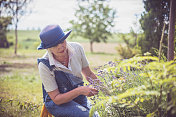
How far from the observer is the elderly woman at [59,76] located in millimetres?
2242

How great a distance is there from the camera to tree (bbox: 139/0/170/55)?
464 cm

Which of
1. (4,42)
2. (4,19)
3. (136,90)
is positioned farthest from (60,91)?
(4,42)

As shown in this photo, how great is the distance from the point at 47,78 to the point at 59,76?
0.63ft

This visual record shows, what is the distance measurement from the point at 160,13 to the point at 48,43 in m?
3.53

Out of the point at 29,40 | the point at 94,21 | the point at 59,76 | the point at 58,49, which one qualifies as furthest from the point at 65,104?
the point at 29,40

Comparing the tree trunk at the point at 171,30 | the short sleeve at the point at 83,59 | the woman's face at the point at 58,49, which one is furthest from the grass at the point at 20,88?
the tree trunk at the point at 171,30

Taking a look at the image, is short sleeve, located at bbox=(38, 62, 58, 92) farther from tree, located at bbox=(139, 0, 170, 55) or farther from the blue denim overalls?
tree, located at bbox=(139, 0, 170, 55)

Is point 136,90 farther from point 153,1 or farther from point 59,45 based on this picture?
point 153,1

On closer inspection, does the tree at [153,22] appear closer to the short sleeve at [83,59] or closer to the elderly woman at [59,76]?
the short sleeve at [83,59]

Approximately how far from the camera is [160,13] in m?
4.65

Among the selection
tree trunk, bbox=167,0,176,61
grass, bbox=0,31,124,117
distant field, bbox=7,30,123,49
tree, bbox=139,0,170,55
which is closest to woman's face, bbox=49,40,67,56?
grass, bbox=0,31,124,117

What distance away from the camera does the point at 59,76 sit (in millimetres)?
2449

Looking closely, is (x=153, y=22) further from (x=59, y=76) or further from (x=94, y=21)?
(x=94, y=21)

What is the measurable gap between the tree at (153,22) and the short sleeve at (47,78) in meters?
3.44
